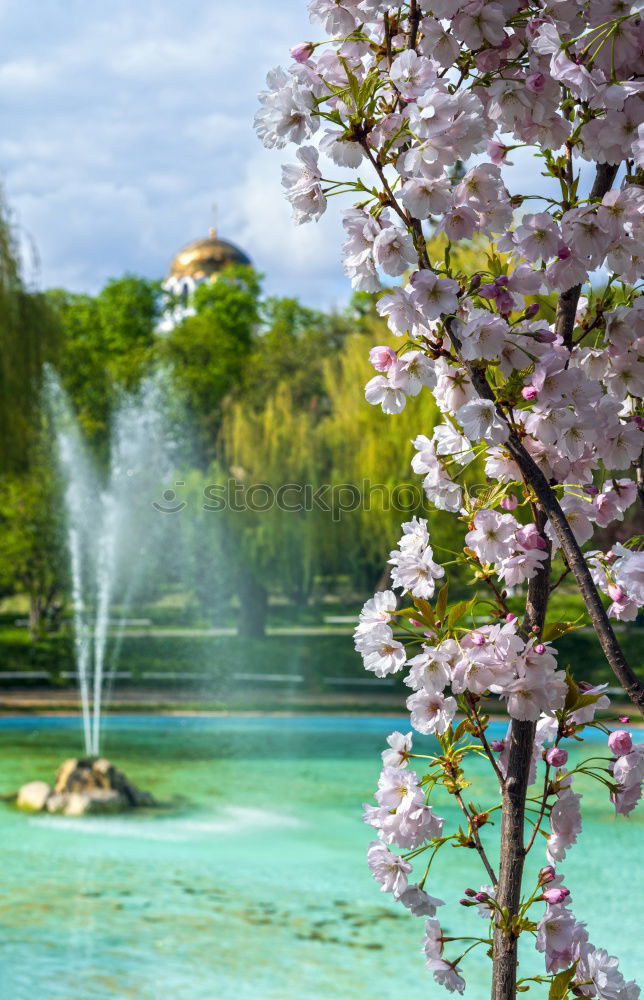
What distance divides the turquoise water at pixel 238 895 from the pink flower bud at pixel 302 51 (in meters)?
3.85

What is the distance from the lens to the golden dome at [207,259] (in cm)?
4359

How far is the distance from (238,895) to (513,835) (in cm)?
468

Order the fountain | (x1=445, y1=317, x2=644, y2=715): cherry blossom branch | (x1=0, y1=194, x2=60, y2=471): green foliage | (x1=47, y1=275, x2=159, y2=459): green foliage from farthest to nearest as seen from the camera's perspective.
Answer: (x1=47, y1=275, x2=159, y2=459): green foliage, the fountain, (x1=0, y1=194, x2=60, y2=471): green foliage, (x1=445, y1=317, x2=644, y2=715): cherry blossom branch

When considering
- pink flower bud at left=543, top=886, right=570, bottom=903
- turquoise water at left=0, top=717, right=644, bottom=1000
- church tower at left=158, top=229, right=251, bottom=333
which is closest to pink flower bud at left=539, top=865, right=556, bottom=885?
pink flower bud at left=543, top=886, right=570, bottom=903

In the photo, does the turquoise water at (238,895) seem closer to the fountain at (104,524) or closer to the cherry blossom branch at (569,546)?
the cherry blossom branch at (569,546)

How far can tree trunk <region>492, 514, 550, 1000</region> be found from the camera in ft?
4.26

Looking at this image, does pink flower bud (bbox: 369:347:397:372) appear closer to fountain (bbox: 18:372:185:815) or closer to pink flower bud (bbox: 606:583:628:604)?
pink flower bud (bbox: 606:583:628:604)

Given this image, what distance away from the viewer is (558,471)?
1373 millimetres

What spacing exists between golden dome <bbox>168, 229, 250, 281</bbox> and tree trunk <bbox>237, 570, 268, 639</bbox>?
1040 inches

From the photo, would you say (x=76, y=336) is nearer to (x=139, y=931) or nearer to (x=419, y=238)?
(x=139, y=931)

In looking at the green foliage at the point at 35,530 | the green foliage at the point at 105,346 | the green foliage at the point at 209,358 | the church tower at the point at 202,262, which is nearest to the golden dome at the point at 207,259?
the church tower at the point at 202,262

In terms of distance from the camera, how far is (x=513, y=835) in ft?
4.35

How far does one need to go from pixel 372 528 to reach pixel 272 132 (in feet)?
→ 41.0

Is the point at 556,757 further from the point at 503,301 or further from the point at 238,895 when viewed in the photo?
the point at 238,895
